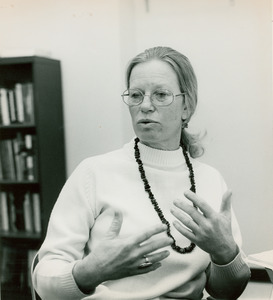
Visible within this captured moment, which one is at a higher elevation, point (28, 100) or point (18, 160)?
point (28, 100)

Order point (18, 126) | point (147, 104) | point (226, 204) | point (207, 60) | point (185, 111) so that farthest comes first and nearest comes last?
point (18, 126)
point (207, 60)
point (185, 111)
point (147, 104)
point (226, 204)

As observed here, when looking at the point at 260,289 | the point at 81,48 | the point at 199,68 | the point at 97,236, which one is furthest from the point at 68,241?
the point at 81,48

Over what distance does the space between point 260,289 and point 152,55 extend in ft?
2.61

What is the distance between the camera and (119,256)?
836 mm

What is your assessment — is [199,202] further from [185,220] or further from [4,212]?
[4,212]

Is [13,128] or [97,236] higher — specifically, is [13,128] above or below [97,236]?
above

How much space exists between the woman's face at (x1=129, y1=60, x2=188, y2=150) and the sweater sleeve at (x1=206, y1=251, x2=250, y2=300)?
0.37m

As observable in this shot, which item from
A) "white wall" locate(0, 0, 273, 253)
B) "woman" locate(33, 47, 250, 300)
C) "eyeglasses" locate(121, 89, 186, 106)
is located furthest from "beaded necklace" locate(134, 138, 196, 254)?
"white wall" locate(0, 0, 273, 253)

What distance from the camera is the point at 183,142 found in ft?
4.00

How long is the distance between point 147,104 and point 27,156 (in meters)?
1.16

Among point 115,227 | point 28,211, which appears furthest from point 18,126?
point 115,227

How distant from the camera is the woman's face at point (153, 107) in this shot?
1.06m

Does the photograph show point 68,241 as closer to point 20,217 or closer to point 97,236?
point 97,236

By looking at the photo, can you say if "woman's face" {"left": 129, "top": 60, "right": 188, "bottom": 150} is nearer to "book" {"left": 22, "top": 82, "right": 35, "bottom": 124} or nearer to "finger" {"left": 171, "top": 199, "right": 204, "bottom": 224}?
"finger" {"left": 171, "top": 199, "right": 204, "bottom": 224}
